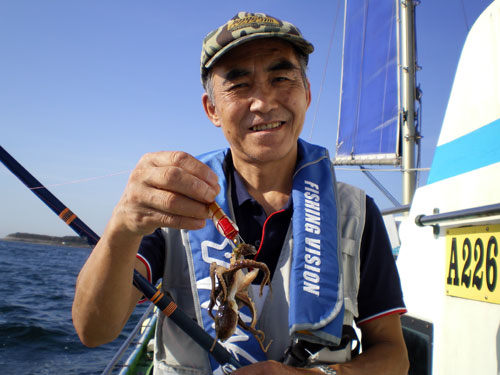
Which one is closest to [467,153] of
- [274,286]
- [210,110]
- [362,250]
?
[362,250]

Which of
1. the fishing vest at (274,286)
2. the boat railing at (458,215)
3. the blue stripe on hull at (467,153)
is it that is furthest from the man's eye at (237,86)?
the blue stripe on hull at (467,153)

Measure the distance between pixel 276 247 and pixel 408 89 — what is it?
9042 mm

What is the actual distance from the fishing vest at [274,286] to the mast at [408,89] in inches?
315

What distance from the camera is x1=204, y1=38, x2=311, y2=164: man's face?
2078 millimetres

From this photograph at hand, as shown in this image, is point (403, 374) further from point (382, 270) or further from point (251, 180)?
point (251, 180)

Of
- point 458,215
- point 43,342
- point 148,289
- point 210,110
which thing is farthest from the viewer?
point 43,342

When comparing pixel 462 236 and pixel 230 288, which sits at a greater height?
pixel 462 236

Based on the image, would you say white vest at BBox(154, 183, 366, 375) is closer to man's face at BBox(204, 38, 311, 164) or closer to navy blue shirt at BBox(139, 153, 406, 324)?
navy blue shirt at BBox(139, 153, 406, 324)

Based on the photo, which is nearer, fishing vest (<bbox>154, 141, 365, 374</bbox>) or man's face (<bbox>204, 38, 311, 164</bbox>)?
fishing vest (<bbox>154, 141, 365, 374</bbox>)

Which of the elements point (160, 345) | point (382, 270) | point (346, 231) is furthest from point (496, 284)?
point (160, 345)

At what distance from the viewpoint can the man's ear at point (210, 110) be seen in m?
2.38

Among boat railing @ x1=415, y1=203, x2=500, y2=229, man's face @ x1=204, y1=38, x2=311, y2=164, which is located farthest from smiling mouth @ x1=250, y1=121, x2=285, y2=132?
boat railing @ x1=415, y1=203, x2=500, y2=229

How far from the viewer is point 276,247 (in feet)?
7.04

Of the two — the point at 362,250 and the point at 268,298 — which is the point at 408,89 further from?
the point at 268,298
